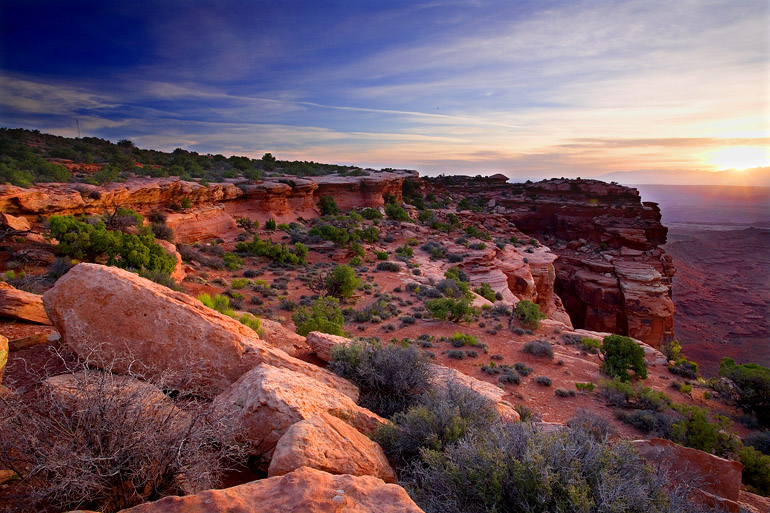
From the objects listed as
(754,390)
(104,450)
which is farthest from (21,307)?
(754,390)

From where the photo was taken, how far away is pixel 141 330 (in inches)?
170

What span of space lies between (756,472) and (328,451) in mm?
6890

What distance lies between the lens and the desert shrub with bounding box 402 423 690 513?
8.38ft

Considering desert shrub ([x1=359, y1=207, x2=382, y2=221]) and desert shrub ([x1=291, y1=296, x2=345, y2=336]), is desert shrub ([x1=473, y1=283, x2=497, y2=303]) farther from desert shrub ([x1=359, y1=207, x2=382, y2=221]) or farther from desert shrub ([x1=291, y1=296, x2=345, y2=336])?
desert shrub ([x1=359, y1=207, x2=382, y2=221])

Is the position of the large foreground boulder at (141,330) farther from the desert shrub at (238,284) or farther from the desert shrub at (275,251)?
the desert shrub at (275,251)

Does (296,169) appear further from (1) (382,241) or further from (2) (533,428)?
(2) (533,428)

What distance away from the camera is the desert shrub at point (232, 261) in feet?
54.1

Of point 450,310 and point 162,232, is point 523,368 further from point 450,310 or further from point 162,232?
point 162,232

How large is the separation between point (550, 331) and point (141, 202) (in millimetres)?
20622

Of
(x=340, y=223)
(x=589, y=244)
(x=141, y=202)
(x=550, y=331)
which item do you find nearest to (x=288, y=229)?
(x=340, y=223)

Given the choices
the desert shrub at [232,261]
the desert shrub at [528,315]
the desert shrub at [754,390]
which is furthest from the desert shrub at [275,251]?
the desert shrub at [754,390]

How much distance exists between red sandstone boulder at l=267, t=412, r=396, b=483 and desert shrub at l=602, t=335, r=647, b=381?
8050 mm

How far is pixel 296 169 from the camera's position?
39.8m

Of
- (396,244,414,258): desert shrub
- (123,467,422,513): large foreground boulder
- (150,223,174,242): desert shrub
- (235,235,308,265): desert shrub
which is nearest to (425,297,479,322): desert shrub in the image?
(235,235,308,265): desert shrub
